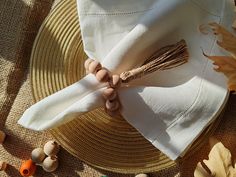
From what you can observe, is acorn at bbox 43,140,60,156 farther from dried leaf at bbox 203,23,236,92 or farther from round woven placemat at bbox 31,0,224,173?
dried leaf at bbox 203,23,236,92

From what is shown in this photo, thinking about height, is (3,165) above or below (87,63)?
below

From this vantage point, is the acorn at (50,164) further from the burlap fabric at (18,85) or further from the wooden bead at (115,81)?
the wooden bead at (115,81)

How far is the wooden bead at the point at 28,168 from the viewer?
79 cm

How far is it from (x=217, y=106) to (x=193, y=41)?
0.32 ft

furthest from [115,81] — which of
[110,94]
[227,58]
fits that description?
[227,58]

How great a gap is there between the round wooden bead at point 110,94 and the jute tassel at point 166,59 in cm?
4

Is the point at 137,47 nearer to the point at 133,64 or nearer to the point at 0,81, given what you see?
the point at 133,64

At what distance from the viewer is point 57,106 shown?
28.2 inches

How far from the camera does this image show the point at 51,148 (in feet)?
2.56

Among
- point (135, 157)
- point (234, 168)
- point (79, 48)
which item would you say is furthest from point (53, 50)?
point (234, 168)

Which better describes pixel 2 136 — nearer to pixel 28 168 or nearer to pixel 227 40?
pixel 28 168

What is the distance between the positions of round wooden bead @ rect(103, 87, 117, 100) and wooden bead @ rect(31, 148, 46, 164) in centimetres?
16

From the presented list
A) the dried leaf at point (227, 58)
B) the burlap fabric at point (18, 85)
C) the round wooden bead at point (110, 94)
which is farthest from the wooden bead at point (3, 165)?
the dried leaf at point (227, 58)

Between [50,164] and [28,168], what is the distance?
36mm
